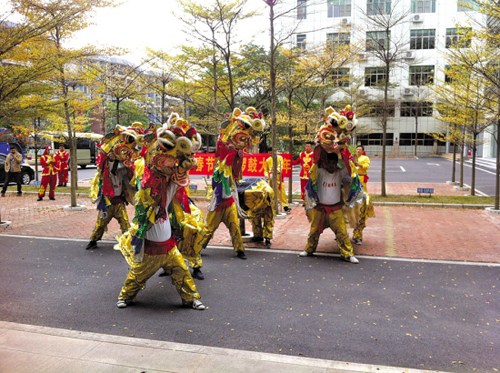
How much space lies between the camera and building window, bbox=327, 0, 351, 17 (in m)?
38.2

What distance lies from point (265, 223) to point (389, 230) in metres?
3.14

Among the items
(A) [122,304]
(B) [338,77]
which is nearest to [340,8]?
(B) [338,77]

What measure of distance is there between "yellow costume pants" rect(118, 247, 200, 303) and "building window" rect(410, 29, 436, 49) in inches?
1613

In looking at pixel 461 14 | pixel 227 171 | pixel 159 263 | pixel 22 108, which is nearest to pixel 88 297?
pixel 159 263

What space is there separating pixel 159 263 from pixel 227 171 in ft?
8.32

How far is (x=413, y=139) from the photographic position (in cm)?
4453

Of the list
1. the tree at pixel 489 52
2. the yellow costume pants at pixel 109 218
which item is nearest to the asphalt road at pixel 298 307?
the yellow costume pants at pixel 109 218

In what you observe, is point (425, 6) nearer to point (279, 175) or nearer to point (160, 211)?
point (279, 175)

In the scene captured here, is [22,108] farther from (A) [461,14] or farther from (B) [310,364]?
(A) [461,14]

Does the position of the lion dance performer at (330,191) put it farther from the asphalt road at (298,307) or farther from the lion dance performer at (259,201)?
the lion dance performer at (259,201)

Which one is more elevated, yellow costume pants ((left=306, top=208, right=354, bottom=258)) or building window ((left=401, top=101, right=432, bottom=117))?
building window ((left=401, top=101, right=432, bottom=117))

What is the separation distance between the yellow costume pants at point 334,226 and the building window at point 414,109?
36.1 metres

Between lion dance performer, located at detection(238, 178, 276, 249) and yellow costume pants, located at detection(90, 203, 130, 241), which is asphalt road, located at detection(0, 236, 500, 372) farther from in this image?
lion dance performer, located at detection(238, 178, 276, 249)

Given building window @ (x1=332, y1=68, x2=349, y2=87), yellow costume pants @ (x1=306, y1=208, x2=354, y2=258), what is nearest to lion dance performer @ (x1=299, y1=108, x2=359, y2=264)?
yellow costume pants @ (x1=306, y1=208, x2=354, y2=258)
